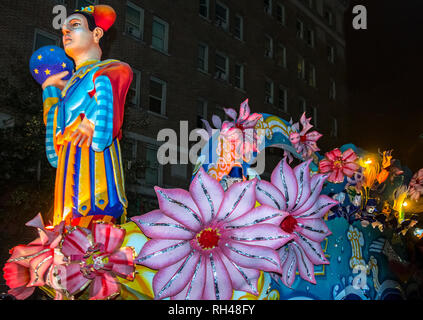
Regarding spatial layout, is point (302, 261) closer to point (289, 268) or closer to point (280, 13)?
point (289, 268)

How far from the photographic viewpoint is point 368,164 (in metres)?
4.39

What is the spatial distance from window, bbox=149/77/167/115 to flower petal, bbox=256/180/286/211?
15677 millimetres

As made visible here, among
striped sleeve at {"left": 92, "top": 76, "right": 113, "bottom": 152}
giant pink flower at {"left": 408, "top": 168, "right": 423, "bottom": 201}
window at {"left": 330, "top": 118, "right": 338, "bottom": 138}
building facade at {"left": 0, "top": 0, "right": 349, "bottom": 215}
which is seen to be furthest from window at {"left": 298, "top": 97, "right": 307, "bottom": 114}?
striped sleeve at {"left": 92, "top": 76, "right": 113, "bottom": 152}

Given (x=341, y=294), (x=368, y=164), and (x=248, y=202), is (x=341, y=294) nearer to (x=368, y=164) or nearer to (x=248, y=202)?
(x=368, y=164)

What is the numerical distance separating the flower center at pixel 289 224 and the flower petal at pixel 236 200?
0.40m

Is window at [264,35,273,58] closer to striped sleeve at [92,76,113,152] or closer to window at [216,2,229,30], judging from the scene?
window at [216,2,229,30]

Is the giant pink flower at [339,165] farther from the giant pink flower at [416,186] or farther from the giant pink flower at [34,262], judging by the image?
the giant pink flower at [34,262]

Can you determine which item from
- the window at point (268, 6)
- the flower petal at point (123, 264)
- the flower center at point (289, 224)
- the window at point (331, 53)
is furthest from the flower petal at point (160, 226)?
the window at point (331, 53)

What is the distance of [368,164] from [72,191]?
2.65m

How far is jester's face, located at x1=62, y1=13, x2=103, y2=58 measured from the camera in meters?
4.12

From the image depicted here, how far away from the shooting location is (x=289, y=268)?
9.00ft

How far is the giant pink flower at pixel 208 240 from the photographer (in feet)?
7.54

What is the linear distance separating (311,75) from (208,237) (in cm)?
2740
